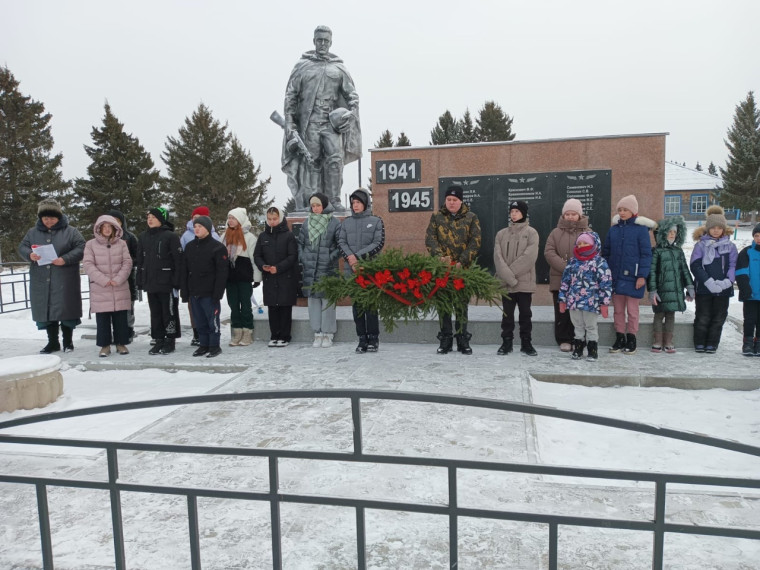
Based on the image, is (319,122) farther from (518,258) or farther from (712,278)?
(712,278)

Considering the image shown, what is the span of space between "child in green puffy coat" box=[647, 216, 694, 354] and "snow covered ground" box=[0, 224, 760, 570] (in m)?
0.41

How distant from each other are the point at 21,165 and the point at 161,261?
3240 cm

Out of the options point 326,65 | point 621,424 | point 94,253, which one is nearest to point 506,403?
point 621,424

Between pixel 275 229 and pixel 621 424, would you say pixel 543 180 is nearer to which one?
pixel 275 229

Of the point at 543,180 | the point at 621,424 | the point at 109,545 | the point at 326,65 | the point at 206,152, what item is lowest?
the point at 109,545

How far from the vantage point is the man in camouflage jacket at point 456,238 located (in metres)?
6.65

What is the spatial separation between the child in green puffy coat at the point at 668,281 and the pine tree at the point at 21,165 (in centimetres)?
3352

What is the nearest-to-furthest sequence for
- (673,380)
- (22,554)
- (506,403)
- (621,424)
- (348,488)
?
(621,424) < (506,403) < (22,554) < (348,488) < (673,380)

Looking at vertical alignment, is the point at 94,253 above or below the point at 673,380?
above

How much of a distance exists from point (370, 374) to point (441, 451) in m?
2.06

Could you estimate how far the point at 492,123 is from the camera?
47.2 meters

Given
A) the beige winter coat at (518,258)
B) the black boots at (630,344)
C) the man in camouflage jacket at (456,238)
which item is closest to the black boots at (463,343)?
the man in camouflage jacket at (456,238)

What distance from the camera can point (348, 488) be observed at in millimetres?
3383

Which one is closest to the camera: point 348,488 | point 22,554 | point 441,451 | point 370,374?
point 22,554
